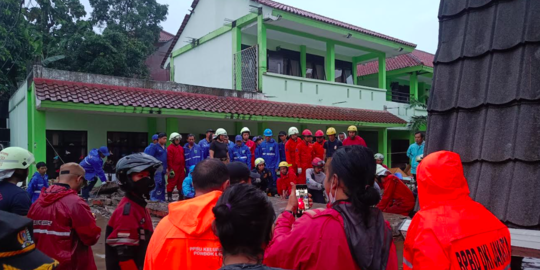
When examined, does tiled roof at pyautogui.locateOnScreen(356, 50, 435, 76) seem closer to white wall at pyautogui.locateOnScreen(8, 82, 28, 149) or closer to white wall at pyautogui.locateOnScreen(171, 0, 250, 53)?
white wall at pyautogui.locateOnScreen(171, 0, 250, 53)

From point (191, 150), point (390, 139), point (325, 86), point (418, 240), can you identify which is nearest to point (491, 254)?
point (418, 240)

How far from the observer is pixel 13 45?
15062mm

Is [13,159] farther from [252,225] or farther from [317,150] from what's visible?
[317,150]

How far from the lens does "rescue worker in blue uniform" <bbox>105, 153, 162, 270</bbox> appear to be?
247cm

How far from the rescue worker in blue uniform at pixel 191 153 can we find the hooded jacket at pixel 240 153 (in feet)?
2.77

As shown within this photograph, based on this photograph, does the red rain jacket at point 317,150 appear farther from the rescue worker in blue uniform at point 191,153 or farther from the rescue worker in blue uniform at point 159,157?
the rescue worker in blue uniform at point 159,157

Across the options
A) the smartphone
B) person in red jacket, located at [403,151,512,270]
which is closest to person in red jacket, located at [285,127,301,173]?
the smartphone

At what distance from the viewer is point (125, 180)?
2703mm

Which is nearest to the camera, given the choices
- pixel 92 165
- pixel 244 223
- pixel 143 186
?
pixel 244 223

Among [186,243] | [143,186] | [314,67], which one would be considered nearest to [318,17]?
[314,67]

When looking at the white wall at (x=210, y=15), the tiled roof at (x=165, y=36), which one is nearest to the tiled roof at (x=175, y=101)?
the white wall at (x=210, y=15)

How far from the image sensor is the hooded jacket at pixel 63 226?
8.89ft

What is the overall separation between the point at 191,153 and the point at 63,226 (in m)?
7.09

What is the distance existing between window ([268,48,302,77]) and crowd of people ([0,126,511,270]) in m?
12.9
